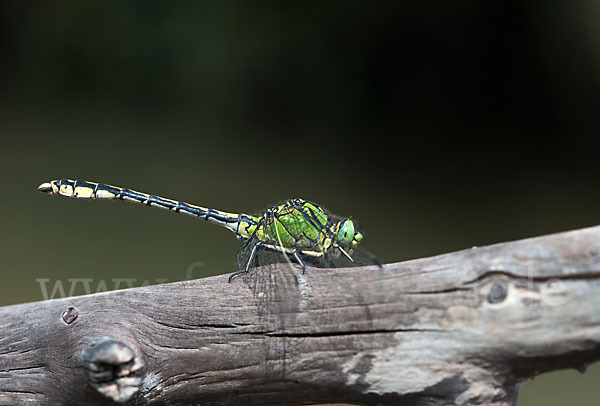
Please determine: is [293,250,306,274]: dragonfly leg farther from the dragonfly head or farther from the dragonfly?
the dragonfly head

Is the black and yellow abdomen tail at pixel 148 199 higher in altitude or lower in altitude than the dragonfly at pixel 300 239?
higher

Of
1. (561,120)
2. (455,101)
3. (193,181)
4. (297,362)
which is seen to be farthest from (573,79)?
(297,362)

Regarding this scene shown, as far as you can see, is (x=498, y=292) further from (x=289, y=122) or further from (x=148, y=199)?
(x=289, y=122)

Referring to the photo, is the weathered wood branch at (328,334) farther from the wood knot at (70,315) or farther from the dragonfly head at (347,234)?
the dragonfly head at (347,234)

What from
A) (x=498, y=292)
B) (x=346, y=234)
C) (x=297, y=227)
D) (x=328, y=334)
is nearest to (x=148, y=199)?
(x=297, y=227)

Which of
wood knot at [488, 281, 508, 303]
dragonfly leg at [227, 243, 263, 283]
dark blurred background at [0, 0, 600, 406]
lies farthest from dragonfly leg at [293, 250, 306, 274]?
dark blurred background at [0, 0, 600, 406]

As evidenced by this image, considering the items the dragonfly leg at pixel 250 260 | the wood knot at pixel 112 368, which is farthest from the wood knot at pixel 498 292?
the wood knot at pixel 112 368

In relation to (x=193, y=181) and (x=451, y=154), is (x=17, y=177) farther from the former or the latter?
(x=451, y=154)
